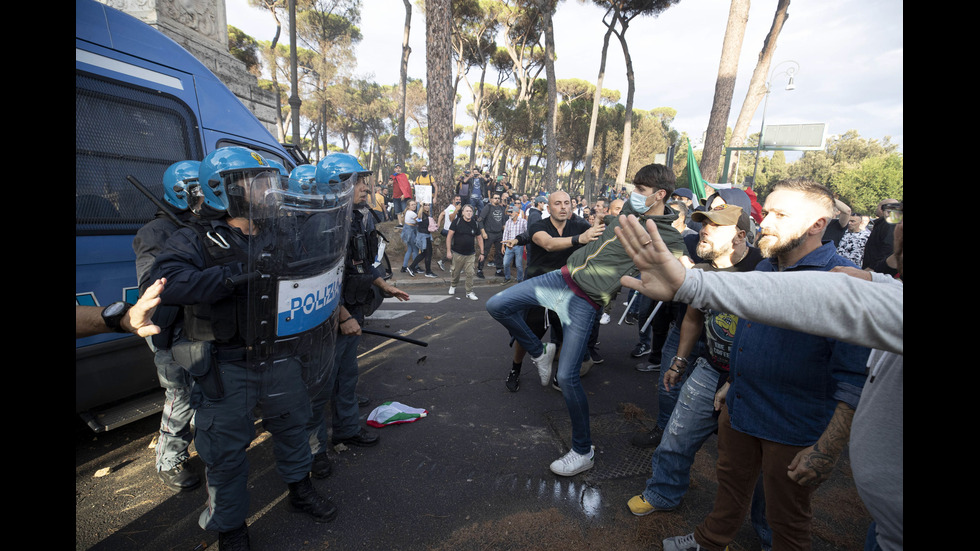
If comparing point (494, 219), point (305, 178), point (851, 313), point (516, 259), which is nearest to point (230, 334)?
point (305, 178)

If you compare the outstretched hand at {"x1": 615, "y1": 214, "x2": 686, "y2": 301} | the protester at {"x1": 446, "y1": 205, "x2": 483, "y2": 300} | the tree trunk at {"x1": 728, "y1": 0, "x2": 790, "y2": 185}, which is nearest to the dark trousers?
the outstretched hand at {"x1": 615, "y1": 214, "x2": 686, "y2": 301}

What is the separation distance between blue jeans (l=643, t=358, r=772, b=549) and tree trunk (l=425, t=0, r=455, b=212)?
10001 mm

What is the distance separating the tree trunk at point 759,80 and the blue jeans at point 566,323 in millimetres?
14075

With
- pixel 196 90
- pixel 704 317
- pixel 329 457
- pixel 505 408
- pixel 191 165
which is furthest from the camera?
pixel 505 408

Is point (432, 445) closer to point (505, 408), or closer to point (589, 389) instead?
point (505, 408)

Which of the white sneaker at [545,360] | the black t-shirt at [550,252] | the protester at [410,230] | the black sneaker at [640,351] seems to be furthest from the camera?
the protester at [410,230]

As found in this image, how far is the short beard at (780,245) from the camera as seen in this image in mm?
1836

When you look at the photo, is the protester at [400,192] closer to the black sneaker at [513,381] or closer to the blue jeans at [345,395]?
the black sneaker at [513,381]

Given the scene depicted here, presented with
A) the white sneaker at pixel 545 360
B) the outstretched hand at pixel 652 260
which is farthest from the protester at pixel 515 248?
the outstretched hand at pixel 652 260

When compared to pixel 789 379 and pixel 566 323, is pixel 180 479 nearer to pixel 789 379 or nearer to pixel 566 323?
pixel 566 323

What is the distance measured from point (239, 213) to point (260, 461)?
1.81 m

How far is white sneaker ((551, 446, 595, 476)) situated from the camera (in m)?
2.78
